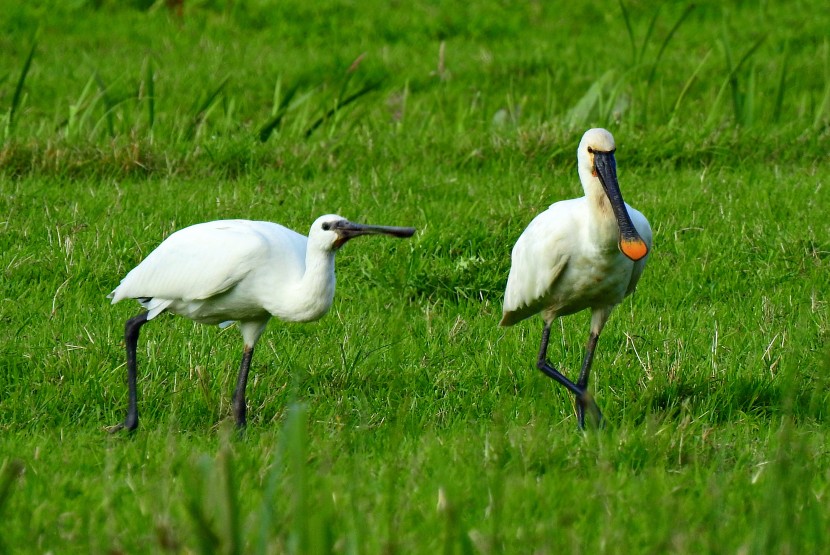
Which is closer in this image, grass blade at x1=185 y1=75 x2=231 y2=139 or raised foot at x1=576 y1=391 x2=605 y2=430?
raised foot at x1=576 y1=391 x2=605 y2=430

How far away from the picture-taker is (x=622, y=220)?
489cm

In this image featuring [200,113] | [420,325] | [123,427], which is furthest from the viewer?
[200,113]

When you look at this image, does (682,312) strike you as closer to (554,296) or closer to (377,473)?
(554,296)

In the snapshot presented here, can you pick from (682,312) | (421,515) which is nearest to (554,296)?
(682,312)

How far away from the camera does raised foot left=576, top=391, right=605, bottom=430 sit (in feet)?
14.6

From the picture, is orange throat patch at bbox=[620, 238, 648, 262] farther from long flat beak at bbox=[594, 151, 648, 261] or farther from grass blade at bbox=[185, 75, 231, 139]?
grass blade at bbox=[185, 75, 231, 139]

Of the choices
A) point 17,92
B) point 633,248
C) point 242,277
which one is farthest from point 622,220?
point 17,92

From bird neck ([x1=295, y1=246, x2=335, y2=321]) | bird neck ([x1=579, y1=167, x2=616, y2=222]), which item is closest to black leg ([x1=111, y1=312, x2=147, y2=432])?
bird neck ([x1=295, y1=246, x2=335, y2=321])

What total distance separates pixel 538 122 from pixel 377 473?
210 inches

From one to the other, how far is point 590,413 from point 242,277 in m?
1.45

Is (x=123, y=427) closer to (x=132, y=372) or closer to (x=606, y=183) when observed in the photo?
(x=132, y=372)

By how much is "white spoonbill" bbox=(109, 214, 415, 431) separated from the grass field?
0.24m

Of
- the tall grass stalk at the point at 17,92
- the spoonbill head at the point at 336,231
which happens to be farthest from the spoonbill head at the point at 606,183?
the tall grass stalk at the point at 17,92

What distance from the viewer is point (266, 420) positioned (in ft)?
16.5
